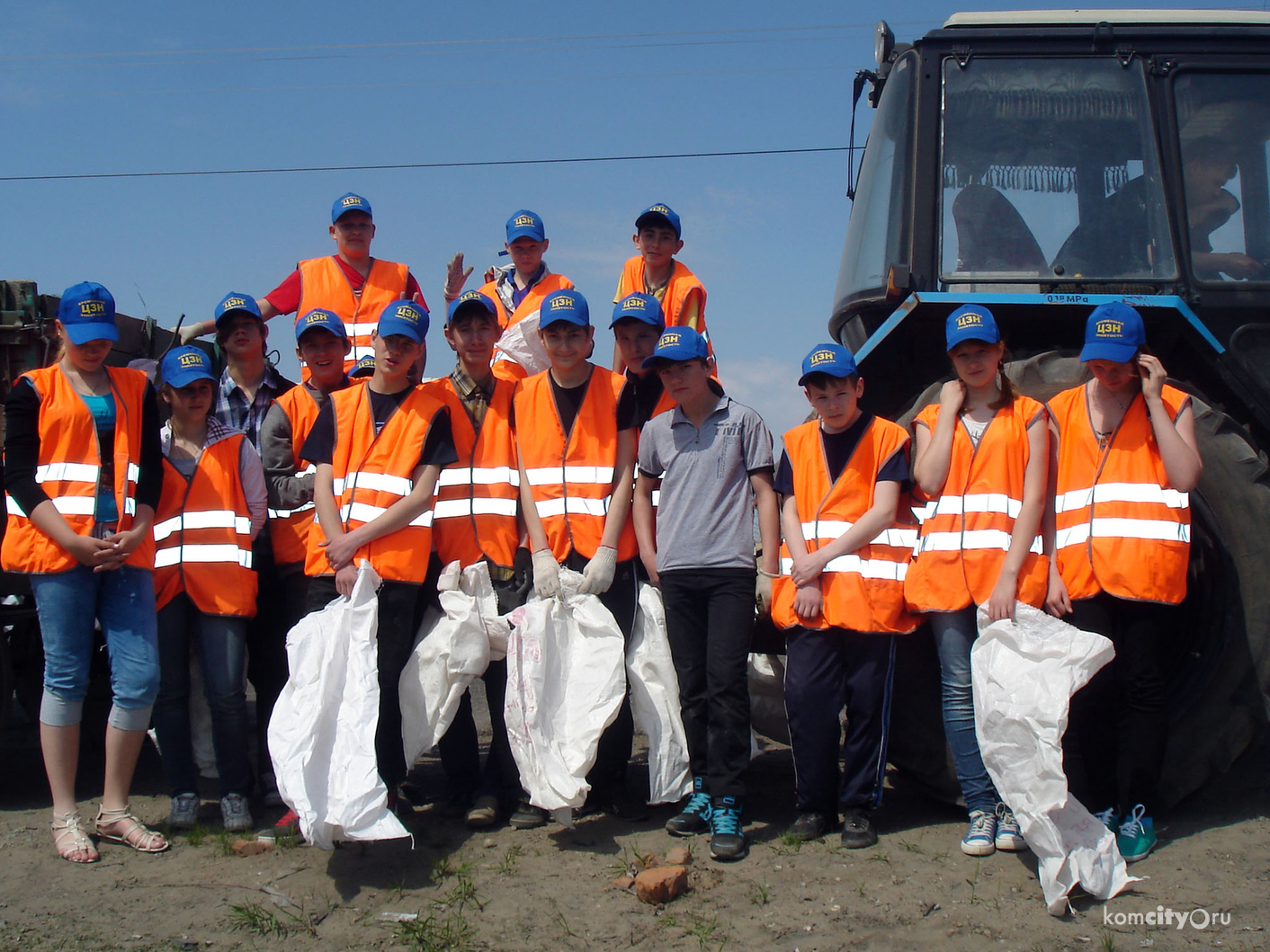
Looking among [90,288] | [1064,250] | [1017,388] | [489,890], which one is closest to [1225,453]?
[1017,388]

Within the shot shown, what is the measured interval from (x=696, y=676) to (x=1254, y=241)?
2.76 metres

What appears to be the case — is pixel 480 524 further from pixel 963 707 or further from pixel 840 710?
pixel 963 707

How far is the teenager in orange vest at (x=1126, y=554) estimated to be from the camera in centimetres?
341

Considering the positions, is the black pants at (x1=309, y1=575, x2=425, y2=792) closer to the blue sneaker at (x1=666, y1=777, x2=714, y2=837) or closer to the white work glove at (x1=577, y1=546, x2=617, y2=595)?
the white work glove at (x1=577, y1=546, x2=617, y2=595)

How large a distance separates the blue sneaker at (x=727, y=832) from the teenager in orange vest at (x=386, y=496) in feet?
3.61

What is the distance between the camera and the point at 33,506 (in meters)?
3.56

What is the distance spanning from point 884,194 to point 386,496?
2.40 metres

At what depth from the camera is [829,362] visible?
3.71 m

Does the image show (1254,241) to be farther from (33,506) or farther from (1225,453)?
(33,506)

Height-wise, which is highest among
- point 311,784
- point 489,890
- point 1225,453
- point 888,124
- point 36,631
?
point 888,124

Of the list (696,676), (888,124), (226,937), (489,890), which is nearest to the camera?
(226,937)

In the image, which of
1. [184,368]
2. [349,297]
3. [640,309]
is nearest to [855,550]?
[640,309]

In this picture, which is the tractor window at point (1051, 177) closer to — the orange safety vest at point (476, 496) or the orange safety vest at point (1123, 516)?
the orange safety vest at point (1123, 516)

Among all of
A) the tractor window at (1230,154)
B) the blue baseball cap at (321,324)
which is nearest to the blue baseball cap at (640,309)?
the blue baseball cap at (321,324)
